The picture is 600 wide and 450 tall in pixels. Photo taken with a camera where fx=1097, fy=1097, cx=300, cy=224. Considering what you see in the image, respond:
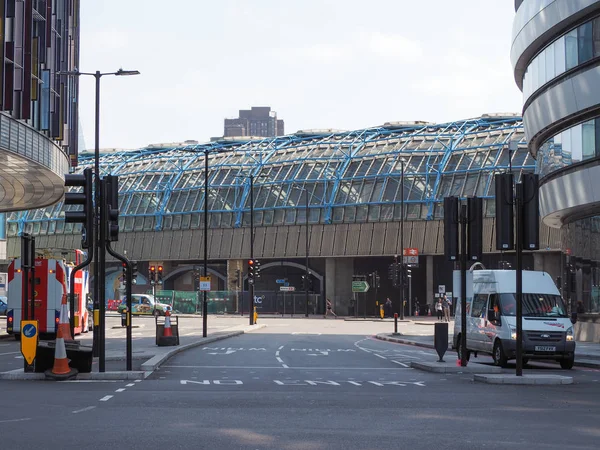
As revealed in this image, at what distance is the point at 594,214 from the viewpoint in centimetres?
4334

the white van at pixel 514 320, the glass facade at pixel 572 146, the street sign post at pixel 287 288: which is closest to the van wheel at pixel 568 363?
the white van at pixel 514 320

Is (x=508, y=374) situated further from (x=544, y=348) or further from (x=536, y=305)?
(x=536, y=305)

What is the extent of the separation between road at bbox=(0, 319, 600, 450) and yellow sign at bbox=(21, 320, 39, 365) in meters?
1.86

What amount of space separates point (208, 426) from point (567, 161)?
32054 mm

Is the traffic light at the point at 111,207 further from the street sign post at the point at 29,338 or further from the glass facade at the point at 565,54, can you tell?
the glass facade at the point at 565,54

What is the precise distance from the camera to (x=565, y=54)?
42562mm

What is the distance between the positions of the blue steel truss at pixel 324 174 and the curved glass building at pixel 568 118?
128ft

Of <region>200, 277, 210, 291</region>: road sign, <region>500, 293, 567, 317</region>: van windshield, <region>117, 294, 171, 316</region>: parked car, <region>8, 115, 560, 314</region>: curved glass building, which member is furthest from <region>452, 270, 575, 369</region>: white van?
<region>117, 294, 171, 316</region>: parked car

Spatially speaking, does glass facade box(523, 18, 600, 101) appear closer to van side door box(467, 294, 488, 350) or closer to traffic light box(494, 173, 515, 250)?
van side door box(467, 294, 488, 350)

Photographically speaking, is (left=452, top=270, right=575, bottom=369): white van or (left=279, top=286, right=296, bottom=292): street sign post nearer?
(left=452, top=270, right=575, bottom=369): white van

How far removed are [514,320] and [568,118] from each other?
593 inches

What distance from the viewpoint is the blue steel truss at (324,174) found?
90.9 meters

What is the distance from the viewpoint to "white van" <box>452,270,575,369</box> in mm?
28859

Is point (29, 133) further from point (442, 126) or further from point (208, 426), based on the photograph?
point (442, 126)
